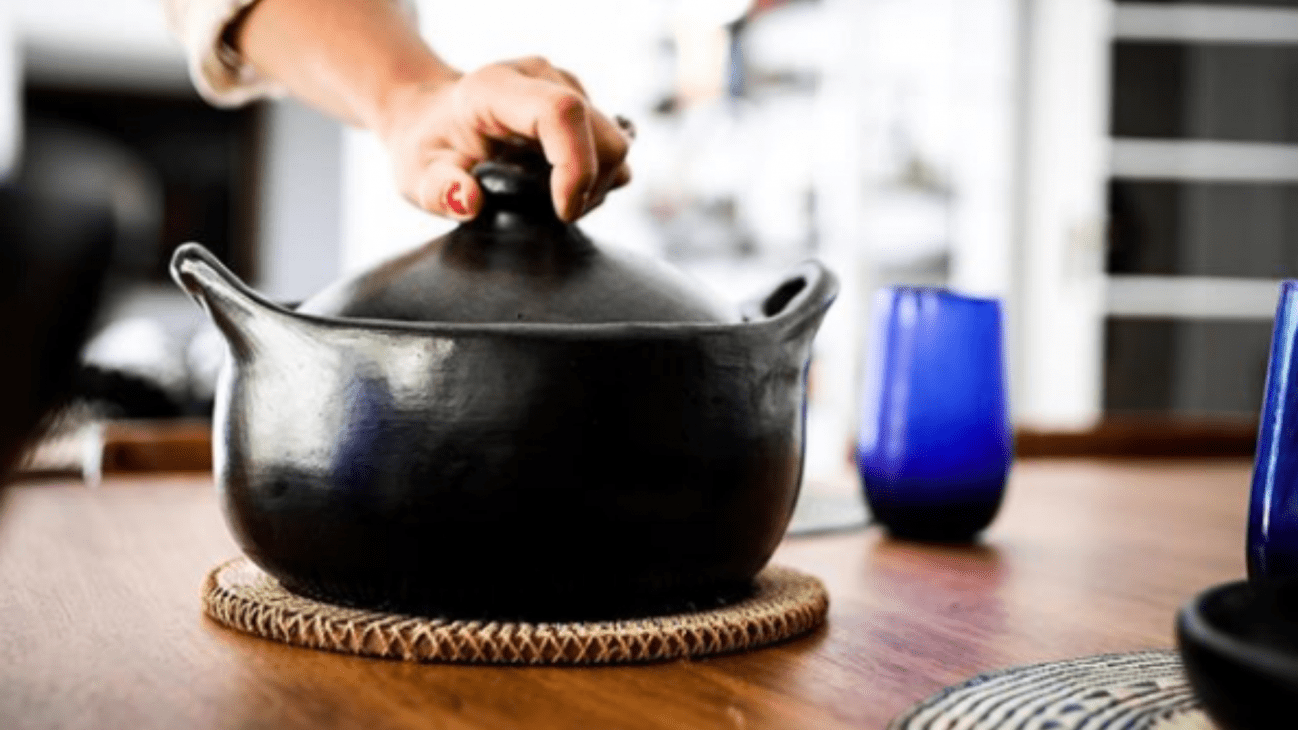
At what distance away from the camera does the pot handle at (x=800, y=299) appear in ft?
2.28

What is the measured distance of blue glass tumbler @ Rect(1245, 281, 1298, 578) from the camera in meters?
0.61

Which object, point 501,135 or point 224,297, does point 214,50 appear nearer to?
point 501,135

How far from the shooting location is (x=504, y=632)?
24.0 inches

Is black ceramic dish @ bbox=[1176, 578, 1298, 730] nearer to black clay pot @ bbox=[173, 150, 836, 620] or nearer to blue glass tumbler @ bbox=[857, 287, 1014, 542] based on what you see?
black clay pot @ bbox=[173, 150, 836, 620]

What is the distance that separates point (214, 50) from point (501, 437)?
0.59m

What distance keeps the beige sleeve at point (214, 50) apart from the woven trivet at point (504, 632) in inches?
19.5

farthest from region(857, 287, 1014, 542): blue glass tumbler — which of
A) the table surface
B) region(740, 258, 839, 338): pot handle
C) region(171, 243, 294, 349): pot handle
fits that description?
region(171, 243, 294, 349): pot handle

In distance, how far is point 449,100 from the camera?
828mm

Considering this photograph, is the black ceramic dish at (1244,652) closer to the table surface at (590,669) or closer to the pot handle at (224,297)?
the table surface at (590,669)

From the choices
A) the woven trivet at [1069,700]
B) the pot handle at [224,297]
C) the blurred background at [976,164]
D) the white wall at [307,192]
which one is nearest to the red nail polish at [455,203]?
the pot handle at [224,297]

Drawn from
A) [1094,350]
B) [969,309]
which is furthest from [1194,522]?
[1094,350]

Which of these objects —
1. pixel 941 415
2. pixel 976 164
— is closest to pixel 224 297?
pixel 941 415

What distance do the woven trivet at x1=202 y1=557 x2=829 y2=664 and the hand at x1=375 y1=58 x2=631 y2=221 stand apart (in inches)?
8.0

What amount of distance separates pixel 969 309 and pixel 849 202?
3951 millimetres
